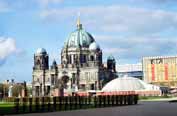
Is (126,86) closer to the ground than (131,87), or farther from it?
farther from it

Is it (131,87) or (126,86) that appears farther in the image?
(126,86)

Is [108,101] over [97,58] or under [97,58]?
under

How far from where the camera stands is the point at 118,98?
7631 centimetres

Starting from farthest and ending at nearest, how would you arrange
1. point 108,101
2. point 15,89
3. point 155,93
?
point 15,89 < point 155,93 < point 108,101

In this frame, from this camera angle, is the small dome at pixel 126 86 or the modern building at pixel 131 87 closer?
the modern building at pixel 131 87

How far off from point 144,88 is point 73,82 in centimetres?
4361

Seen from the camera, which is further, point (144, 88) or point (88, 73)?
point (88, 73)

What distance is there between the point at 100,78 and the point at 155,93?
130 ft

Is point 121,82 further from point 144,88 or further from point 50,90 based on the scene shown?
point 50,90

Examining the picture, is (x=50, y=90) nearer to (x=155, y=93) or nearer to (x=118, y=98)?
(x=155, y=93)

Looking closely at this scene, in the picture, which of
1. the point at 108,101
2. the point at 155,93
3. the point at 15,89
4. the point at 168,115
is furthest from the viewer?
the point at 15,89

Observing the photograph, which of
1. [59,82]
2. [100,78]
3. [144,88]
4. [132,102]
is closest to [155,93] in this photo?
[144,88]

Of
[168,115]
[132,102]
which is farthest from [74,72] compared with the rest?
[168,115]

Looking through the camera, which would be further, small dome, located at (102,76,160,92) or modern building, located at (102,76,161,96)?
small dome, located at (102,76,160,92)
